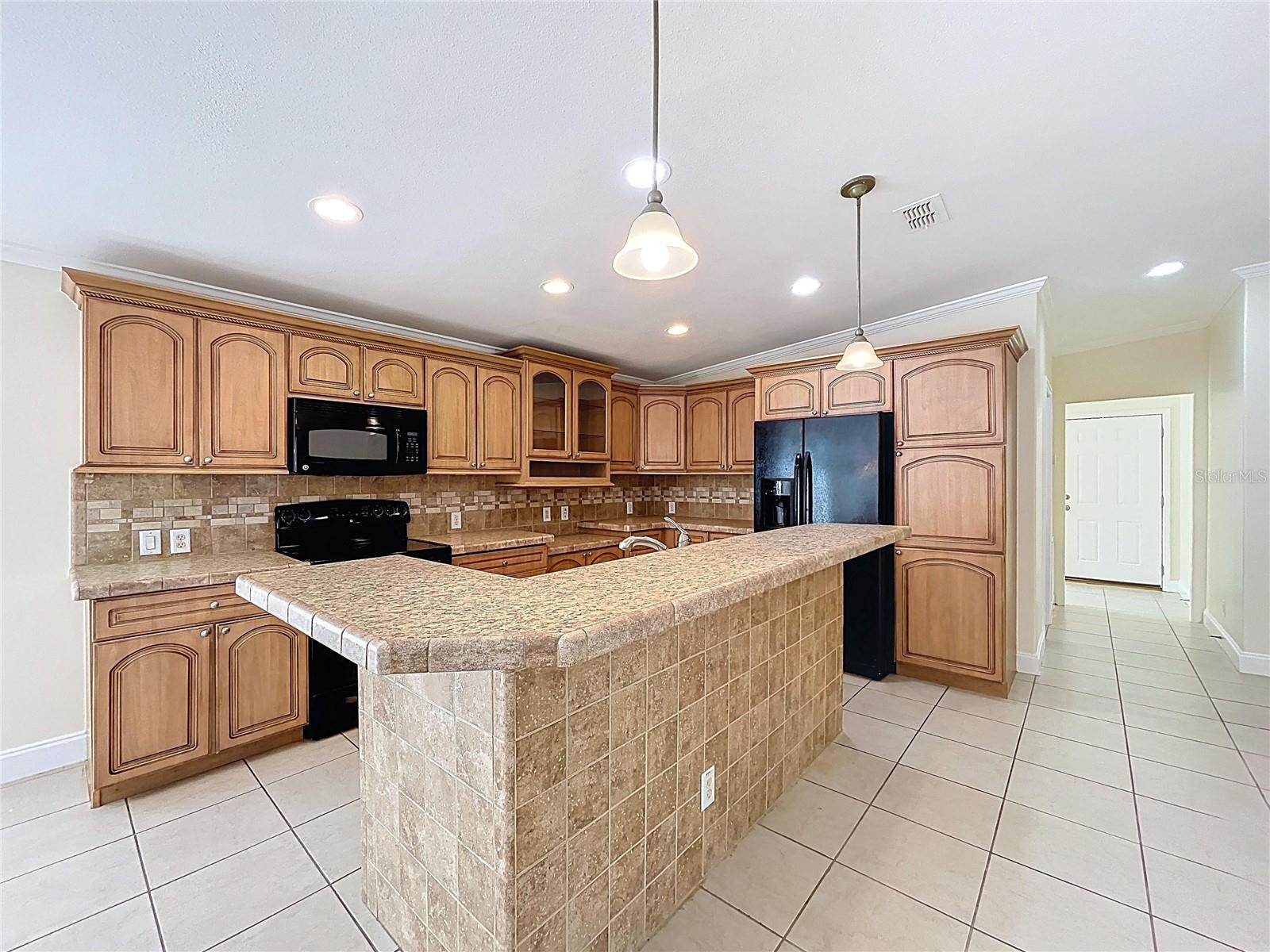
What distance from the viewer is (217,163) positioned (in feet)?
5.96

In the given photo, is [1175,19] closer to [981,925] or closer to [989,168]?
[989,168]

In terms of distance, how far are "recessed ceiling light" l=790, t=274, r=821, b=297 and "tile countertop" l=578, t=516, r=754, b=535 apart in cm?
183

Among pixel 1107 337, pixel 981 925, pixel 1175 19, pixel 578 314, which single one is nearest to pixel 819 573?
pixel 981 925

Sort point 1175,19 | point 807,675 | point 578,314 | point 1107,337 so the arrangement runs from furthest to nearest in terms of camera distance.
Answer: point 1107,337, point 578,314, point 807,675, point 1175,19

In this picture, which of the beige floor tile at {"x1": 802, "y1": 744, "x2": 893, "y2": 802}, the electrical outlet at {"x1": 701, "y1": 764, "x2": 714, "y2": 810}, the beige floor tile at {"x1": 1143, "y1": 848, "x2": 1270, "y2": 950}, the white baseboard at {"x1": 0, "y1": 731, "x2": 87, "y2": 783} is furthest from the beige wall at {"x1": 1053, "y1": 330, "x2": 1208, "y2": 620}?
the white baseboard at {"x1": 0, "y1": 731, "x2": 87, "y2": 783}

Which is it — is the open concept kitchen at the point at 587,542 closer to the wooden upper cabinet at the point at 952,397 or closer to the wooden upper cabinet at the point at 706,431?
the wooden upper cabinet at the point at 952,397

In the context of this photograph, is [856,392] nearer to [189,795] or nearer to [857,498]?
[857,498]

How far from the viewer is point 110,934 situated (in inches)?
62.1

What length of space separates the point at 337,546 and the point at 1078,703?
434 centimetres

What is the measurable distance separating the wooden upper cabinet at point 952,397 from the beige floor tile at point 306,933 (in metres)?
3.44

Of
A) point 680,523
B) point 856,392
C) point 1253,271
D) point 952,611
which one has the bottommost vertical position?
point 952,611

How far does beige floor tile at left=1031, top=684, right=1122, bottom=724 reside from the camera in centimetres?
290

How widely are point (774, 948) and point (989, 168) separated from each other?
260cm

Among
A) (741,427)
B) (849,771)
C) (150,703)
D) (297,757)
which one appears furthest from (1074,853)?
(150,703)
